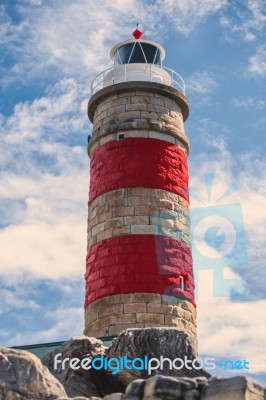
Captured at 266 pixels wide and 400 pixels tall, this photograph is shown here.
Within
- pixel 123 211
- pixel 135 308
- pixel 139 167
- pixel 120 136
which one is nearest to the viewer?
pixel 135 308

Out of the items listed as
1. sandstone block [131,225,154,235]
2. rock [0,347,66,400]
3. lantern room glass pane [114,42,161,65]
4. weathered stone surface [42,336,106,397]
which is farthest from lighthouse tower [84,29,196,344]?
rock [0,347,66,400]

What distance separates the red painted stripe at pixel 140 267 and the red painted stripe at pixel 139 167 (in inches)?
58.2

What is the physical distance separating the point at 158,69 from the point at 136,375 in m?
12.1

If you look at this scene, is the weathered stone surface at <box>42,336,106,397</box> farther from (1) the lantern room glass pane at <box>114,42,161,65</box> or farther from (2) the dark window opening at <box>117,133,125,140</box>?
(1) the lantern room glass pane at <box>114,42,161,65</box>

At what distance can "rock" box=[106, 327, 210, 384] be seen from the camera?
709 centimetres

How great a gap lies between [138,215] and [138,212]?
0.07 m

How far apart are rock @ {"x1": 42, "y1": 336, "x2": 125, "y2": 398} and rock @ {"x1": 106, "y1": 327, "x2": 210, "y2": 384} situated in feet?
0.76

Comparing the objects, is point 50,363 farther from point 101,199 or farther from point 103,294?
point 101,199

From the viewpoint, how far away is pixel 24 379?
521cm

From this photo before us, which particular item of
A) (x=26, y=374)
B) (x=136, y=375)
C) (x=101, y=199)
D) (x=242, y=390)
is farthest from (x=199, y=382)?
(x=101, y=199)

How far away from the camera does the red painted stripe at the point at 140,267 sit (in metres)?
14.0

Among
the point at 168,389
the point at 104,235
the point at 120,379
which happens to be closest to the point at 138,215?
the point at 104,235

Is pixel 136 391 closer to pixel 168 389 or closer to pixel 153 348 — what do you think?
pixel 168 389

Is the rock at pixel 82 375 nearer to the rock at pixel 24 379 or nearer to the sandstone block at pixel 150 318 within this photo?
the rock at pixel 24 379
